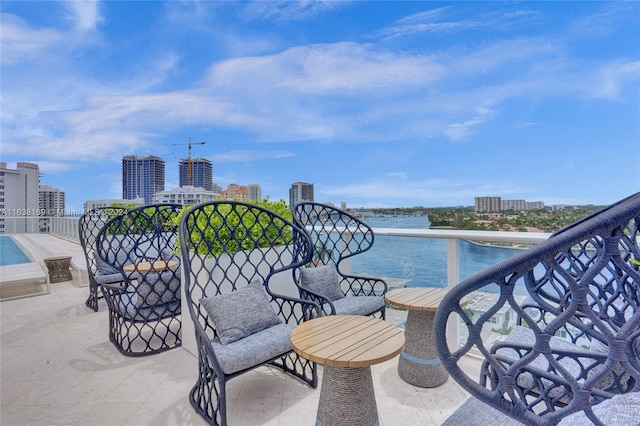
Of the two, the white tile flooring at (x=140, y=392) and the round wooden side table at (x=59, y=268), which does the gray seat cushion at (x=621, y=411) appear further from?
the round wooden side table at (x=59, y=268)

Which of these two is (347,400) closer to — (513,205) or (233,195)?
(233,195)

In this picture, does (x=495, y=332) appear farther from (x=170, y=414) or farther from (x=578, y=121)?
(x=578, y=121)

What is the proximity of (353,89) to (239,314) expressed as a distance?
983cm

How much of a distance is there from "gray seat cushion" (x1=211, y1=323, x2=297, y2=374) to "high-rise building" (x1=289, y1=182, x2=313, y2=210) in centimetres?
156

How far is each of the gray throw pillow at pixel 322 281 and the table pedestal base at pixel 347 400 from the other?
1289 mm

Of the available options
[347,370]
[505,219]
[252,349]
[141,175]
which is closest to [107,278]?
[252,349]

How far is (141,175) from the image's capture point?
47.1 ft

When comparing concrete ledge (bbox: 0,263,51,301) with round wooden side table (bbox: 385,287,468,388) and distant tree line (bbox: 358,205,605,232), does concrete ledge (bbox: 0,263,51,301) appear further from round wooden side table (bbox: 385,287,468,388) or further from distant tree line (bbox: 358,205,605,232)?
round wooden side table (bbox: 385,287,468,388)

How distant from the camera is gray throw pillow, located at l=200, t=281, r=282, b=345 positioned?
228 centimetres

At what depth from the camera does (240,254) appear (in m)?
3.02

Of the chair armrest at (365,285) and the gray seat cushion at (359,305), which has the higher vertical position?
the chair armrest at (365,285)

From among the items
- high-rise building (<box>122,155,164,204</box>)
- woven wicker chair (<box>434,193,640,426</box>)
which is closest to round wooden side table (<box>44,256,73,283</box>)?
woven wicker chair (<box>434,193,640,426</box>)

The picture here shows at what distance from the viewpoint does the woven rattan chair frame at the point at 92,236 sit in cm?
451

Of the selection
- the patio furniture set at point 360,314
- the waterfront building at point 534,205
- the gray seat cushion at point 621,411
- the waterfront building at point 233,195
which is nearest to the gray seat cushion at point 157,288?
the patio furniture set at point 360,314
